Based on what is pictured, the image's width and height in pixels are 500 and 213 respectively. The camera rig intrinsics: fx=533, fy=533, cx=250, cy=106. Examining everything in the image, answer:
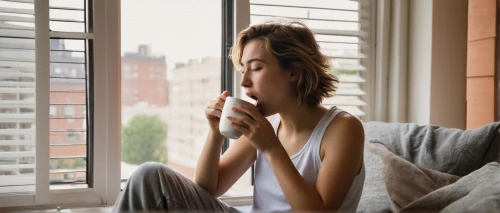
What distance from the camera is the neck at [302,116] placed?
1.35 m

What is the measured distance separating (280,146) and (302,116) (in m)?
0.20

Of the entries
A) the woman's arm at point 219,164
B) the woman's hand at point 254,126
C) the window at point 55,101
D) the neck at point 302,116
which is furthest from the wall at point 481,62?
the window at point 55,101

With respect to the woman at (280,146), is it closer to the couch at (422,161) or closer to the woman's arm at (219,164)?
the woman's arm at (219,164)

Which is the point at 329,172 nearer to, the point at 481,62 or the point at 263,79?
the point at 263,79

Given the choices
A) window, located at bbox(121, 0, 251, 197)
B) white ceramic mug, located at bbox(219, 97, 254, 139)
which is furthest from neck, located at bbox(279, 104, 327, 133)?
window, located at bbox(121, 0, 251, 197)

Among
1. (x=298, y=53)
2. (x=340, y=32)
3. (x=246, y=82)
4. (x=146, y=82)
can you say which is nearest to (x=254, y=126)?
(x=246, y=82)

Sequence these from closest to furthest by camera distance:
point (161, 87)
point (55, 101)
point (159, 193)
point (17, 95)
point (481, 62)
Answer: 1. point (159, 193)
2. point (17, 95)
3. point (55, 101)
4. point (161, 87)
5. point (481, 62)

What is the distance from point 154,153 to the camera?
5.65 ft

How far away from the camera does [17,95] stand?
156 centimetres

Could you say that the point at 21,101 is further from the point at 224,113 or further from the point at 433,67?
the point at 433,67

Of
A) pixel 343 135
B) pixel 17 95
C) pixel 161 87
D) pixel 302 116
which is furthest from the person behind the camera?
pixel 161 87

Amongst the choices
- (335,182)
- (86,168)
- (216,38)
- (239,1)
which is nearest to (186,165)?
Answer: (86,168)

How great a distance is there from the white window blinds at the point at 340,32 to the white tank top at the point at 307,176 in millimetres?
719

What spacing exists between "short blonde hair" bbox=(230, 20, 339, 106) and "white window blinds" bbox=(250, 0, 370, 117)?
63 cm
